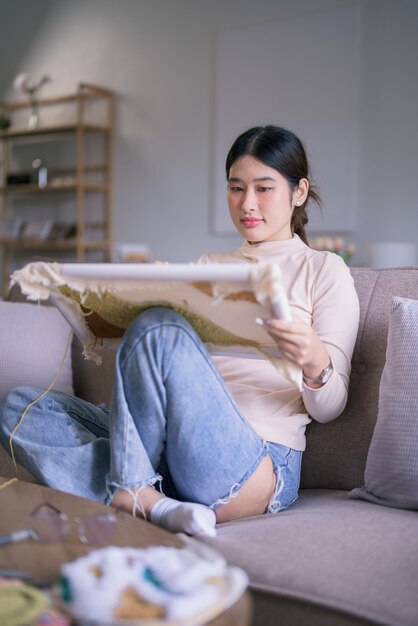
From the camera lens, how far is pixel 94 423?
1484 mm

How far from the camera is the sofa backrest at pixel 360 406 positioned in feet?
4.93

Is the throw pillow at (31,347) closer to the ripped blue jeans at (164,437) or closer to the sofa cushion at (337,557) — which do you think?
the ripped blue jeans at (164,437)

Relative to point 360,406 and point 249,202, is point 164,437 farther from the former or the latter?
point 249,202

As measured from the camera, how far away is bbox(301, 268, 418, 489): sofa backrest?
1501mm

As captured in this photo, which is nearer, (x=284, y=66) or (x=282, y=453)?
(x=282, y=453)

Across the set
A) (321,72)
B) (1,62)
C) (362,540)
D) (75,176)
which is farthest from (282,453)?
(1,62)

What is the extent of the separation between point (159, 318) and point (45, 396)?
1.32 ft

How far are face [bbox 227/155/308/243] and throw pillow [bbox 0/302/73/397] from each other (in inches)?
25.5

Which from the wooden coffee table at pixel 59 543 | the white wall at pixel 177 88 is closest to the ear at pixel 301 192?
the wooden coffee table at pixel 59 543

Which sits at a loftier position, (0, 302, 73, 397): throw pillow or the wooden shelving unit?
the wooden shelving unit

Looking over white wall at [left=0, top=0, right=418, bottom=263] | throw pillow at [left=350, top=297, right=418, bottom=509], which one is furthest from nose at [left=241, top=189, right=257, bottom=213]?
white wall at [left=0, top=0, right=418, bottom=263]

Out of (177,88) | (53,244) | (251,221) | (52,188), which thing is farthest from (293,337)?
(52,188)

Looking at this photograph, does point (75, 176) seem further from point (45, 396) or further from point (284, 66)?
point (45, 396)

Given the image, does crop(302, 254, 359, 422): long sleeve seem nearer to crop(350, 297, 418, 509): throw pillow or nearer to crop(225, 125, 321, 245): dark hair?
crop(350, 297, 418, 509): throw pillow
